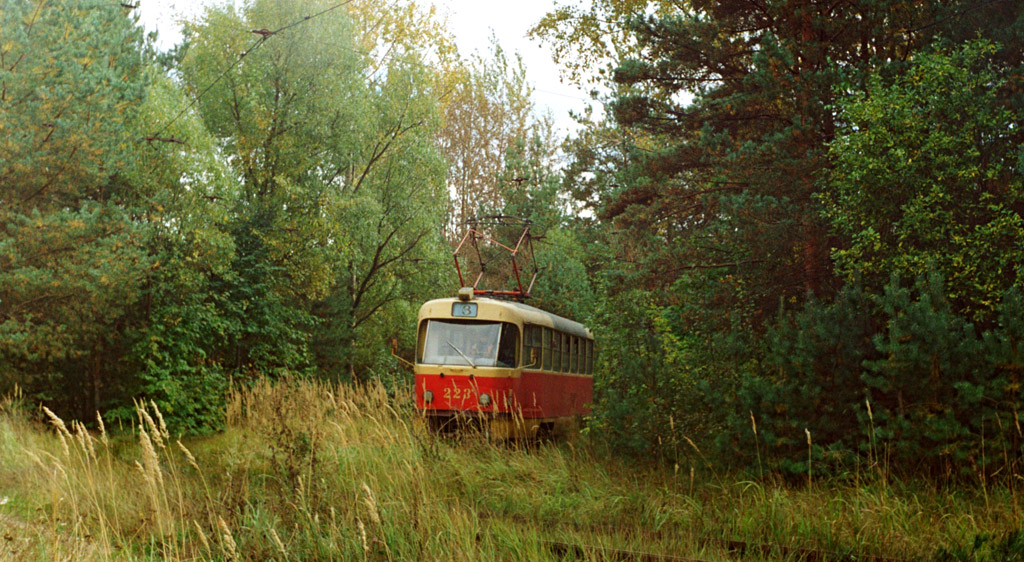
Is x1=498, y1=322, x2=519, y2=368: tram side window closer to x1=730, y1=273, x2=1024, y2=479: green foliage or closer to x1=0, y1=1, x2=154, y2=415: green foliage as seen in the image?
x1=730, y1=273, x2=1024, y2=479: green foliage

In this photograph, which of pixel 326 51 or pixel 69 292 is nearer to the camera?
pixel 69 292

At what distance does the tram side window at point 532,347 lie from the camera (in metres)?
15.3

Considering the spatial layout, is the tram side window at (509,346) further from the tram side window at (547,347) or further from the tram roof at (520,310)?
the tram side window at (547,347)

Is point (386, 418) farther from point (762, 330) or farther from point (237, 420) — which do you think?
point (237, 420)

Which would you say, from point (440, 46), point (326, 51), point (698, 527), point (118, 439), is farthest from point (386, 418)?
point (440, 46)

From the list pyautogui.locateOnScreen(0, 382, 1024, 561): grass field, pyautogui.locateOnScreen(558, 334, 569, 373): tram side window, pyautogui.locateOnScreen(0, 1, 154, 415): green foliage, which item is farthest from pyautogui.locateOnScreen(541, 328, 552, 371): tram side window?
pyautogui.locateOnScreen(0, 1, 154, 415): green foliage

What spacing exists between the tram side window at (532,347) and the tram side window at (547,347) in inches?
→ 11.0

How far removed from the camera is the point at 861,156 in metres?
9.61

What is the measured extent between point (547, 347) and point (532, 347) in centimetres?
104

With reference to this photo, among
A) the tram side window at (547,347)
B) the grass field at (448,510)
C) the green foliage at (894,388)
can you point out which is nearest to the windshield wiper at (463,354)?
the tram side window at (547,347)

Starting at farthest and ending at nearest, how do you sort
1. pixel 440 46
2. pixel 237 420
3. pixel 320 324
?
pixel 440 46, pixel 320 324, pixel 237 420

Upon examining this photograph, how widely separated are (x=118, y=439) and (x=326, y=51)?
1198 centimetres

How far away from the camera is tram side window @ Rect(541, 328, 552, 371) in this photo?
54.0 feet

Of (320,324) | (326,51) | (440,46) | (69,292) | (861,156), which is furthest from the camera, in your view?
(440,46)
